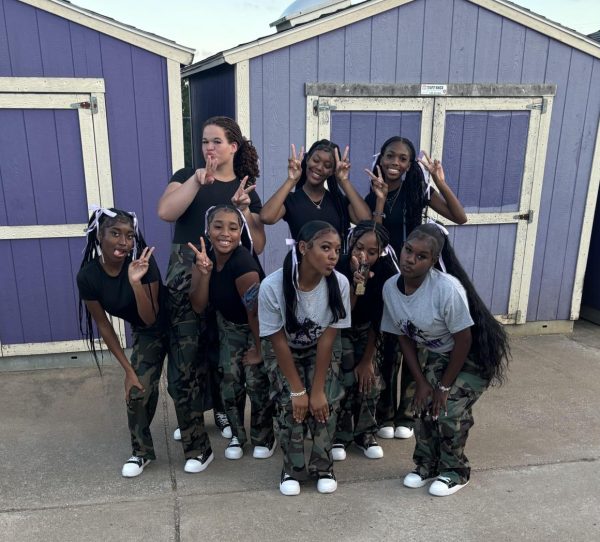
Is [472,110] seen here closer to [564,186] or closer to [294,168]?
[564,186]

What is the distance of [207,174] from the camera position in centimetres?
283

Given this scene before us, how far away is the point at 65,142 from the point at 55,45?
66 centimetres

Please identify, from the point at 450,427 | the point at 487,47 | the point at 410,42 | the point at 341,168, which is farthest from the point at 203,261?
the point at 487,47

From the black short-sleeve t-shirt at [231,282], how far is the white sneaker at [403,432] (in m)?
1.24

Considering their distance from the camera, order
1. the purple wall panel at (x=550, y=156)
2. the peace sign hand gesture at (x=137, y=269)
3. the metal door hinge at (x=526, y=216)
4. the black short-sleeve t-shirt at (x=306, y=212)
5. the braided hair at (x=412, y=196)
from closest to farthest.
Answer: the peace sign hand gesture at (x=137, y=269)
the black short-sleeve t-shirt at (x=306, y=212)
the braided hair at (x=412, y=196)
the purple wall panel at (x=550, y=156)
the metal door hinge at (x=526, y=216)

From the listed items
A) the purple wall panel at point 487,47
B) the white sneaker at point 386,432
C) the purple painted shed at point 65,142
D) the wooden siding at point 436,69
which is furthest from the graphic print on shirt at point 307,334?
the purple wall panel at point 487,47

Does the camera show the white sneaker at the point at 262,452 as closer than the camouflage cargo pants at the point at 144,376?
No

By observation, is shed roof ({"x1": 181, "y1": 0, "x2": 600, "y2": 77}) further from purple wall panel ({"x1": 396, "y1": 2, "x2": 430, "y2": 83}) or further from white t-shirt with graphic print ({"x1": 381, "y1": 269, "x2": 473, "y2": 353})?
white t-shirt with graphic print ({"x1": 381, "y1": 269, "x2": 473, "y2": 353})

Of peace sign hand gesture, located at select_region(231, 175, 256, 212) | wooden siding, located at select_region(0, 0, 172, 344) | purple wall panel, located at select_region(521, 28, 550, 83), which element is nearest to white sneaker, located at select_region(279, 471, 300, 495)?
peace sign hand gesture, located at select_region(231, 175, 256, 212)

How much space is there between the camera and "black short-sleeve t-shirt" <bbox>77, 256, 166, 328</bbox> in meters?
2.67

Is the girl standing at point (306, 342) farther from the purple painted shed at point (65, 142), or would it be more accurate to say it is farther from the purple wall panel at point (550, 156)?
the purple wall panel at point (550, 156)

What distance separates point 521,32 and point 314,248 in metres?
3.23

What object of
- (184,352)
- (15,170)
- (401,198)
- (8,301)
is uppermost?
(15,170)

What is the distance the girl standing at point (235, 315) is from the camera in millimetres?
2689
